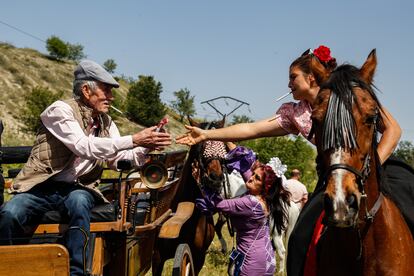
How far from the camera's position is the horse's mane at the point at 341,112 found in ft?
8.72

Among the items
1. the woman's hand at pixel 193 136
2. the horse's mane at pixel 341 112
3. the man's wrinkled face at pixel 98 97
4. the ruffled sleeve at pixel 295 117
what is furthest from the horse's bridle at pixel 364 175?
the man's wrinkled face at pixel 98 97

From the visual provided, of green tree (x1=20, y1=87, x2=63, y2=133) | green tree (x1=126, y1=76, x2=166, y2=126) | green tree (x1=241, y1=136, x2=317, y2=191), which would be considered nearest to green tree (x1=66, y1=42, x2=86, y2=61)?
green tree (x1=126, y1=76, x2=166, y2=126)

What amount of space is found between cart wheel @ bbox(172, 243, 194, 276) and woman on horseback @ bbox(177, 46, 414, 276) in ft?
3.84

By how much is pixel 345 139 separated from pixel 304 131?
54.3 inches

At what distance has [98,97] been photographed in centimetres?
457

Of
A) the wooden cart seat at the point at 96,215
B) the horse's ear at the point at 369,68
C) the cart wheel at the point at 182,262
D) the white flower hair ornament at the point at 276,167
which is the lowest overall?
the cart wheel at the point at 182,262

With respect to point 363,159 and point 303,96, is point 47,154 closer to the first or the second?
point 303,96

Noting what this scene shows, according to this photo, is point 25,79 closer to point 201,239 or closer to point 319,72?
point 201,239

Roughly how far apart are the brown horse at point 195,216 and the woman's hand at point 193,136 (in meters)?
1.40

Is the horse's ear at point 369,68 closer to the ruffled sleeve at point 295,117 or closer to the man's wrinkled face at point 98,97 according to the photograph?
the ruffled sleeve at point 295,117

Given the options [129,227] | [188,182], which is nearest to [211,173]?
[188,182]

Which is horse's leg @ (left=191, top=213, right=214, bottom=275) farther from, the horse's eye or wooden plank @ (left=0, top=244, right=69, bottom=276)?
the horse's eye

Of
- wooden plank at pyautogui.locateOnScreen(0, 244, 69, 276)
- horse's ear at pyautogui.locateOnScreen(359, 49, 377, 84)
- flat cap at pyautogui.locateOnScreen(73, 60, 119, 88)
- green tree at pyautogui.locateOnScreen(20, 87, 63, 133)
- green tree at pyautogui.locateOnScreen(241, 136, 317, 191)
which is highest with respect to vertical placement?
green tree at pyautogui.locateOnScreen(20, 87, 63, 133)

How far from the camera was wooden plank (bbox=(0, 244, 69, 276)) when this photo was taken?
11.7ft
